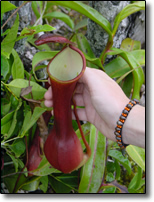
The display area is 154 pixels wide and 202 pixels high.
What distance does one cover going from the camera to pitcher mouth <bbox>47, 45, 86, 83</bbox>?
1.97 ft

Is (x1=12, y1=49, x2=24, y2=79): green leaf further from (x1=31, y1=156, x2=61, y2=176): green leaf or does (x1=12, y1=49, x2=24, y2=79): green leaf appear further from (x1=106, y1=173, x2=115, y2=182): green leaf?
(x1=106, y1=173, x2=115, y2=182): green leaf

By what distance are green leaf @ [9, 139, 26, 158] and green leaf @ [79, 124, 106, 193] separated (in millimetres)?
209

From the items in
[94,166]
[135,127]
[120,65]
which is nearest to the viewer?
[135,127]

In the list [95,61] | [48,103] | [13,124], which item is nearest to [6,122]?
[13,124]

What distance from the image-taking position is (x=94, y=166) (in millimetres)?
723

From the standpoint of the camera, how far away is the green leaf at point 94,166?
71 cm

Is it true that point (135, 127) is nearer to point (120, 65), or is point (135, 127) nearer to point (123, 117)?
point (123, 117)

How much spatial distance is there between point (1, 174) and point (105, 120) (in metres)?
0.46

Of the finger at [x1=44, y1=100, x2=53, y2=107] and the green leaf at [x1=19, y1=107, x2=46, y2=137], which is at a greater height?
the finger at [x1=44, y1=100, x2=53, y2=107]

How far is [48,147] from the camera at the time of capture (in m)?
0.66

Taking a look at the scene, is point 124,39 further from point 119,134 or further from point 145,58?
point 119,134

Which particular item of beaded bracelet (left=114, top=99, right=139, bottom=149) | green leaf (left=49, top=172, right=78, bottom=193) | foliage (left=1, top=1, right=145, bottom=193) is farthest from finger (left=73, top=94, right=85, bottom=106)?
green leaf (left=49, top=172, right=78, bottom=193)

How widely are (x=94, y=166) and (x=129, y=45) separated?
48 centimetres

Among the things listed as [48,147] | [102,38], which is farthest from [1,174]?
[102,38]
